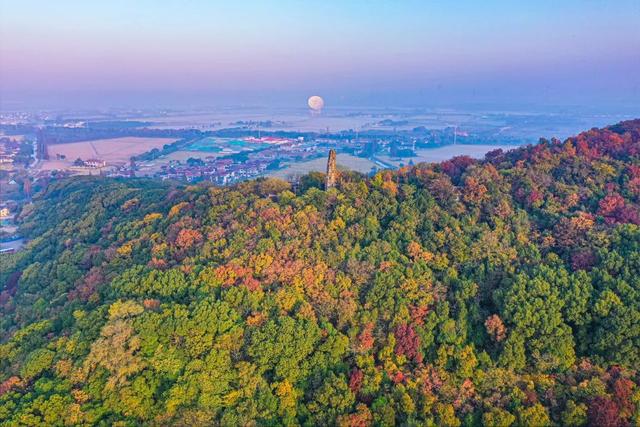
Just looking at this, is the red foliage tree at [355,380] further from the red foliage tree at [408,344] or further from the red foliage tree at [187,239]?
the red foliage tree at [187,239]

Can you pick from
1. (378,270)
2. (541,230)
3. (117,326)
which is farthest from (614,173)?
(117,326)

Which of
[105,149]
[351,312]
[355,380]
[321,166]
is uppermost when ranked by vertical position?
[105,149]

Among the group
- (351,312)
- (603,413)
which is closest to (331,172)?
(351,312)

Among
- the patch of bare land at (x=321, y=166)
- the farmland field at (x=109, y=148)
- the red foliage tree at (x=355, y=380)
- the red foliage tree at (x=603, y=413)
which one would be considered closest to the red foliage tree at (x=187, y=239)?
the red foliage tree at (x=355, y=380)

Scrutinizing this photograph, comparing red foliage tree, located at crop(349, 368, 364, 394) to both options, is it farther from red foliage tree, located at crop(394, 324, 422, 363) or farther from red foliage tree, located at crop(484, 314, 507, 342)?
red foliage tree, located at crop(484, 314, 507, 342)

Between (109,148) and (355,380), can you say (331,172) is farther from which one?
(109,148)

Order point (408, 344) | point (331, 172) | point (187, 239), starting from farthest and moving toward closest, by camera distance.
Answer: point (331, 172), point (187, 239), point (408, 344)

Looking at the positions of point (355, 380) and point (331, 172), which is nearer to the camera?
point (355, 380)
